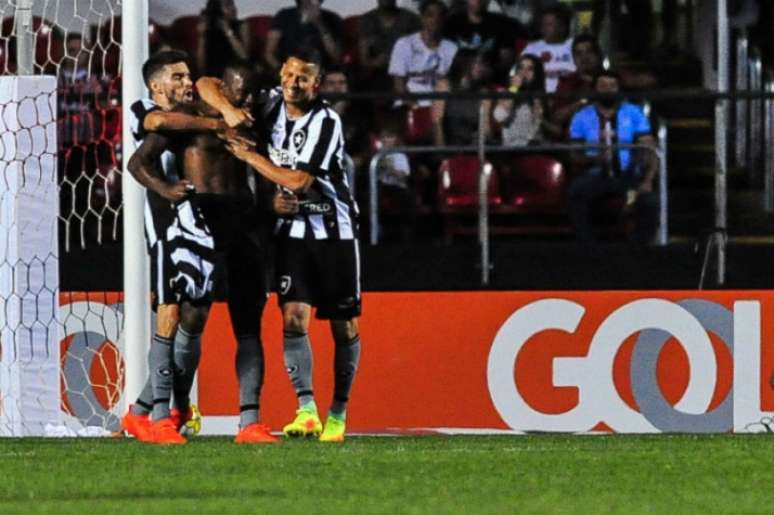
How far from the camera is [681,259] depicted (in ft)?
39.2

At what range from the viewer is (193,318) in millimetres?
9102

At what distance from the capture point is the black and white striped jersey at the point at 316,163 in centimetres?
917

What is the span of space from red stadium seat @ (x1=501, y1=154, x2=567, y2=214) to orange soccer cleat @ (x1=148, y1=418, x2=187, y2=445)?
3.88 meters

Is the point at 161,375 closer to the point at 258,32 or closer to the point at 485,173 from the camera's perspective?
the point at 485,173

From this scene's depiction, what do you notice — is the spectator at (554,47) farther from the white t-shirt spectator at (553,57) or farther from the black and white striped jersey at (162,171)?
the black and white striped jersey at (162,171)

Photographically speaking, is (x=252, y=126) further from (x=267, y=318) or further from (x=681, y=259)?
(x=681, y=259)

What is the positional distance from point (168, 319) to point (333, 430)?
0.88 metres

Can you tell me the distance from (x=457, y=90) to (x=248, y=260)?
4.20m

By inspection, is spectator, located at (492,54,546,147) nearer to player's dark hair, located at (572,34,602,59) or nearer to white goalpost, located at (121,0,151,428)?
player's dark hair, located at (572,34,602,59)

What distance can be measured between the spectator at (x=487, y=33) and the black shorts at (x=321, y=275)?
4.06 m

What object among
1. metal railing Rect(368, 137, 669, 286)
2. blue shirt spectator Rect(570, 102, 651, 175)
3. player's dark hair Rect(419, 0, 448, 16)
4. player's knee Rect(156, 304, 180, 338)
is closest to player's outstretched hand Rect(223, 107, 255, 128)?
player's knee Rect(156, 304, 180, 338)

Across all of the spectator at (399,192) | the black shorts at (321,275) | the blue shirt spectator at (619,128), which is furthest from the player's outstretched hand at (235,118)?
the blue shirt spectator at (619,128)

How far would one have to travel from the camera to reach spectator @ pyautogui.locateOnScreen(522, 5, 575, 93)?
42.5ft

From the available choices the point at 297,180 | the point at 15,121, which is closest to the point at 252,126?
the point at 297,180
